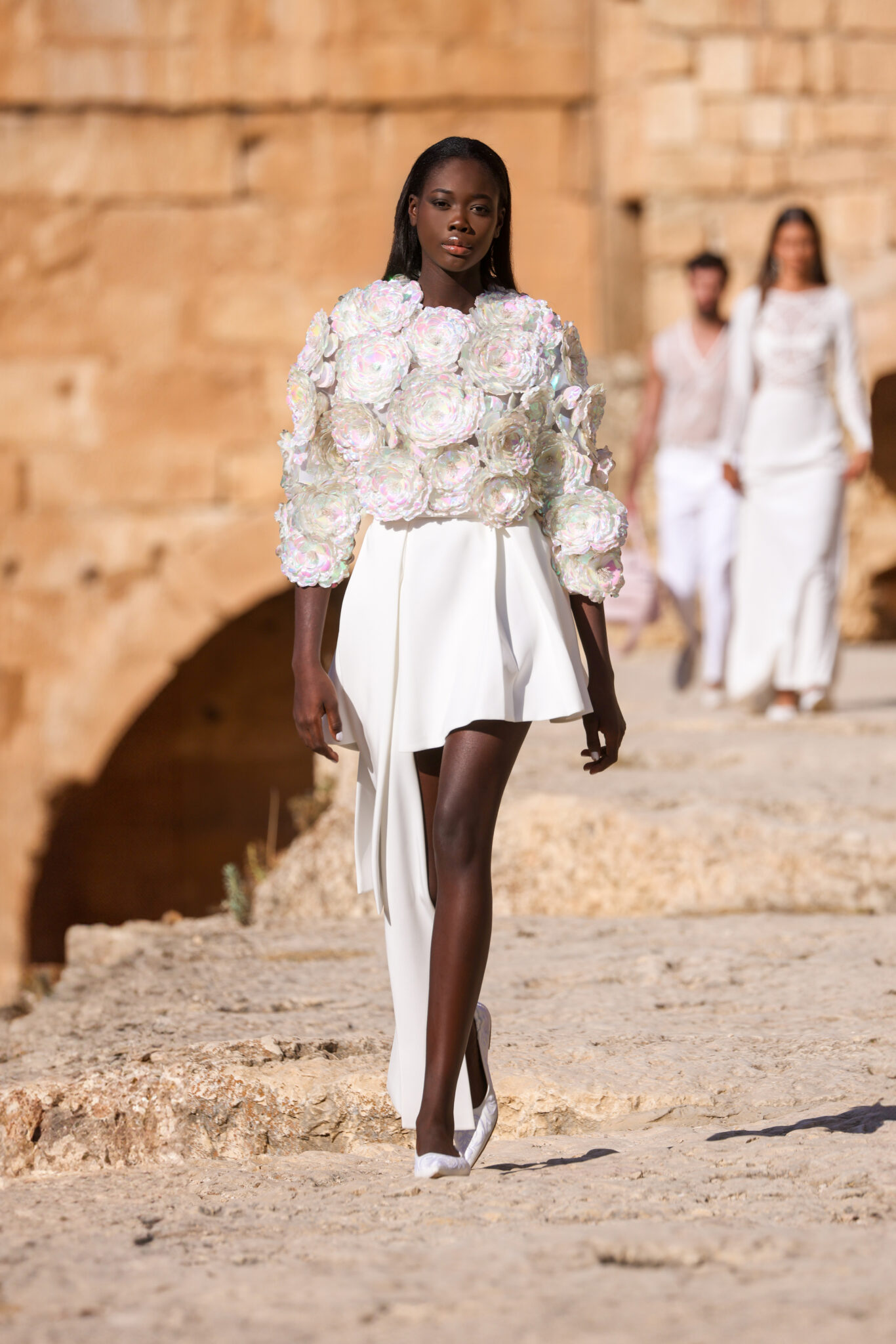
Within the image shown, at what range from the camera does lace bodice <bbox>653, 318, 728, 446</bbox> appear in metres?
7.23

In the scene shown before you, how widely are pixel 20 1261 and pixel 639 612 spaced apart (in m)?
5.53

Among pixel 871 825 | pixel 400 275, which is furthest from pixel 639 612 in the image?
pixel 400 275

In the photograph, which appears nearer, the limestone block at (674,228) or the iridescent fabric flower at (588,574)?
the iridescent fabric flower at (588,574)

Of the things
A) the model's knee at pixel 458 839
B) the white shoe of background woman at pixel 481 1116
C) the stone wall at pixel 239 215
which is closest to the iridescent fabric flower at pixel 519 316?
the model's knee at pixel 458 839

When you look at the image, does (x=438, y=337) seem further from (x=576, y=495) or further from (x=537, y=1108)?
(x=537, y=1108)

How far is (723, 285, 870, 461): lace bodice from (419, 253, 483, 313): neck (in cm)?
404

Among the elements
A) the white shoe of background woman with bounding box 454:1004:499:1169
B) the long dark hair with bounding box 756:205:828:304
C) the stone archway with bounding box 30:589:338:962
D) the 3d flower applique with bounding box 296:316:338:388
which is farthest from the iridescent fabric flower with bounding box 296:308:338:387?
the stone archway with bounding box 30:589:338:962

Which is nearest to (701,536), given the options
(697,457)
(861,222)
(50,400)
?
(697,457)

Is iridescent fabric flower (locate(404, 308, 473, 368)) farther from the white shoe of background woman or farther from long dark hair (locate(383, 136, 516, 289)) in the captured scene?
the white shoe of background woman

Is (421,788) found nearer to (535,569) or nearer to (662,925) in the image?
(535,569)

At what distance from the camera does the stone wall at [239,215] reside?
31.3 feet

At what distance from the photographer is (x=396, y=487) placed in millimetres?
2459

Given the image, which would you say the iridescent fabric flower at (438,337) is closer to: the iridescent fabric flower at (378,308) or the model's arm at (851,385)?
the iridescent fabric flower at (378,308)

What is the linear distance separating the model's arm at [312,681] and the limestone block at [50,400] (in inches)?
311
